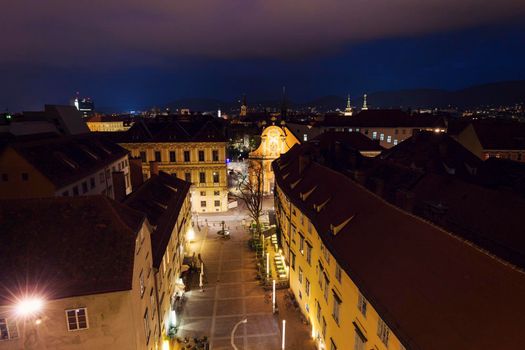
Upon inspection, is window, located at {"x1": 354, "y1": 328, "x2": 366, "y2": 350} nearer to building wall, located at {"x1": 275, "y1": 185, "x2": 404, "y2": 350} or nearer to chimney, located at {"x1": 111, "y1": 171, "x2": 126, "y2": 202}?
building wall, located at {"x1": 275, "y1": 185, "x2": 404, "y2": 350}

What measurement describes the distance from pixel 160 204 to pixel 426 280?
86.7 ft

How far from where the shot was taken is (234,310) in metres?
32.9

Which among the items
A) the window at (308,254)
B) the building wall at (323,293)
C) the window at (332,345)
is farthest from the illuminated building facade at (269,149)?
the window at (332,345)

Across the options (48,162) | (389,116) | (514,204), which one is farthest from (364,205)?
(389,116)

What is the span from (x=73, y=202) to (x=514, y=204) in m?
30.1

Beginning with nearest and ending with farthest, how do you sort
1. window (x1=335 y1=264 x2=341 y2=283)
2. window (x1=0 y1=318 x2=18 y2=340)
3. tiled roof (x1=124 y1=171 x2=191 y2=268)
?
window (x1=0 y1=318 x2=18 y2=340) → window (x1=335 y1=264 x2=341 y2=283) → tiled roof (x1=124 y1=171 x2=191 y2=268)

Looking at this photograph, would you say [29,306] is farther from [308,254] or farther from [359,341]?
[308,254]

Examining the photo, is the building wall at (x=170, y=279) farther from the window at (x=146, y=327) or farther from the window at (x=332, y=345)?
the window at (x=332, y=345)

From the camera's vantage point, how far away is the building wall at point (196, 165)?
60688mm

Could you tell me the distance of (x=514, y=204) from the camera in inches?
952

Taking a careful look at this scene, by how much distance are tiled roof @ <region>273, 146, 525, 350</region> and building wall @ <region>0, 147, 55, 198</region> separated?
1111 inches

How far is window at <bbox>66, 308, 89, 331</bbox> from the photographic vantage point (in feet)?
60.4

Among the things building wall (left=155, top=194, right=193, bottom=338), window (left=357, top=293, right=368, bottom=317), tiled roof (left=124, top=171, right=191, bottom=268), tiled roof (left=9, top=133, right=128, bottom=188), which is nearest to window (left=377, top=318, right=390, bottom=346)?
window (left=357, top=293, right=368, bottom=317)

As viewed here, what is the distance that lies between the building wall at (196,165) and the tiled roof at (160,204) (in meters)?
16.2
